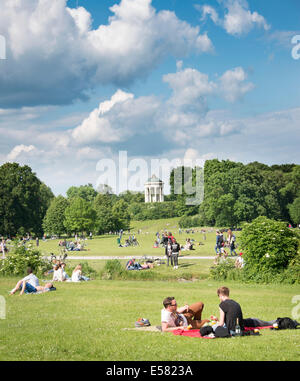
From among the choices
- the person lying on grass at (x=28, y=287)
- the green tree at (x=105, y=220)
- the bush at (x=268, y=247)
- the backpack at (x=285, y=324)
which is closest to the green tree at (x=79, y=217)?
the green tree at (x=105, y=220)

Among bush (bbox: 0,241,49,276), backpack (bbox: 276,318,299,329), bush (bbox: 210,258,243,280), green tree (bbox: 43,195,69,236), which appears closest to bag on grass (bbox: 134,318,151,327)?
backpack (bbox: 276,318,299,329)

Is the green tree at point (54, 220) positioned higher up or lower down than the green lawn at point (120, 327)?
higher up

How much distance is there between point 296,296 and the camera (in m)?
15.7

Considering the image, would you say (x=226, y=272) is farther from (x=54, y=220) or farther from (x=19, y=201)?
(x=54, y=220)

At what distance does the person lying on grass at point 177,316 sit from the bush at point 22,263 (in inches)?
577

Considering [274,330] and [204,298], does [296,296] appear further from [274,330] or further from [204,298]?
[274,330]

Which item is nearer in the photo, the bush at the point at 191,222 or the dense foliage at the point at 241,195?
the dense foliage at the point at 241,195

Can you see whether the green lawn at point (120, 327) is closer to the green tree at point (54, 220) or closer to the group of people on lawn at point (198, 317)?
the group of people on lawn at point (198, 317)

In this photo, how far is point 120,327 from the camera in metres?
10.5

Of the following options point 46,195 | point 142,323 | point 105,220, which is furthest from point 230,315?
point 46,195

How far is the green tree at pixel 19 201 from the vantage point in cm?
7619

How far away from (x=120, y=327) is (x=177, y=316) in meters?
1.37
